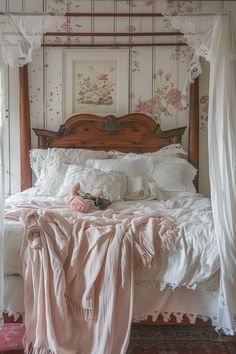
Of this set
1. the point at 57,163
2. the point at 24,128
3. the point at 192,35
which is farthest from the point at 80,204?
the point at 24,128

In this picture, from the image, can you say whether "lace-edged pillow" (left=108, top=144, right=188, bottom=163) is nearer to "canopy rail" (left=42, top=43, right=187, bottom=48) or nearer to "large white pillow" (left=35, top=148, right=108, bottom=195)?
"large white pillow" (left=35, top=148, right=108, bottom=195)

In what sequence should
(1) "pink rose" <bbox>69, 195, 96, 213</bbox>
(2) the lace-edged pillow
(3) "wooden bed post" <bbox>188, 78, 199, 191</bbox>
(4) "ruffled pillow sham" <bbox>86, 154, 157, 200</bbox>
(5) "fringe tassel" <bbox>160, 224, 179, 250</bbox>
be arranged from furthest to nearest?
(3) "wooden bed post" <bbox>188, 78, 199, 191</bbox> → (2) the lace-edged pillow → (4) "ruffled pillow sham" <bbox>86, 154, 157, 200</bbox> → (1) "pink rose" <bbox>69, 195, 96, 213</bbox> → (5) "fringe tassel" <bbox>160, 224, 179, 250</bbox>

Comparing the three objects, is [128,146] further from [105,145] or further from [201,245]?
[201,245]

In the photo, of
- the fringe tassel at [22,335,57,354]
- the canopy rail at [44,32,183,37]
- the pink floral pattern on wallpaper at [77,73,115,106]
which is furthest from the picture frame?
the fringe tassel at [22,335,57,354]

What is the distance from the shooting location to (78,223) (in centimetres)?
193

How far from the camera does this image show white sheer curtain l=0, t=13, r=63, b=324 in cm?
171

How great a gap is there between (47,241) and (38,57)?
2.43 meters

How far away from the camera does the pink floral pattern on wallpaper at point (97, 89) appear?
365 centimetres

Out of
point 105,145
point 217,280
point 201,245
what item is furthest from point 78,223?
point 105,145

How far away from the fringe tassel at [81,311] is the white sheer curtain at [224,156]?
626 mm

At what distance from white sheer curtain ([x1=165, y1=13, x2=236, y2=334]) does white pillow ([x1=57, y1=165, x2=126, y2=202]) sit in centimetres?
117

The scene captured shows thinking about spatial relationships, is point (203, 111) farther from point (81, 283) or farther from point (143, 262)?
point (81, 283)

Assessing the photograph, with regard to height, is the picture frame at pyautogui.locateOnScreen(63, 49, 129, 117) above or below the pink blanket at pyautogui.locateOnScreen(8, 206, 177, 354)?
above

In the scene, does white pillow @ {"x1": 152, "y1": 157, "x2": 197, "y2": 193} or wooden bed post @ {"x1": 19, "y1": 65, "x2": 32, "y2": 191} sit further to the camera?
wooden bed post @ {"x1": 19, "y1": 65, "x2": 32, "y2": 191}
